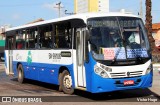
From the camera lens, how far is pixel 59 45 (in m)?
15.1

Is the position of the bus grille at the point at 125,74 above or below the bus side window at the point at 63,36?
below

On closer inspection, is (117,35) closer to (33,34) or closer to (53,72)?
(53,72)

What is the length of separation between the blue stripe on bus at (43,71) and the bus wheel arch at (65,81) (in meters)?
0.25

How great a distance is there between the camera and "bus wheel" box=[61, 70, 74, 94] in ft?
47.2

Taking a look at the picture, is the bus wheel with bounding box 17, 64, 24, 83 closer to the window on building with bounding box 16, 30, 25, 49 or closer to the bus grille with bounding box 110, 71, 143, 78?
the window on building with bounding box 16, 30, 25, 49

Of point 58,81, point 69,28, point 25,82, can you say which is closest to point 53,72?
point 58,81

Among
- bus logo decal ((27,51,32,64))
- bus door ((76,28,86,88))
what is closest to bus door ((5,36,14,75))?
bus logo decal ((27,51,32,64))

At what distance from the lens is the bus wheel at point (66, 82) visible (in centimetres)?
1440

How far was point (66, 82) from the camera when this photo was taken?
14.6 m

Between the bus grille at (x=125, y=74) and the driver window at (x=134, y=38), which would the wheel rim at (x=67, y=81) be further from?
the driver window at (x=134, y=38)

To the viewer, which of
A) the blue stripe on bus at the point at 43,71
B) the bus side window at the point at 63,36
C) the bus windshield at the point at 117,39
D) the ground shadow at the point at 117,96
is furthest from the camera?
the blue stripe on bus at the point at 43,71

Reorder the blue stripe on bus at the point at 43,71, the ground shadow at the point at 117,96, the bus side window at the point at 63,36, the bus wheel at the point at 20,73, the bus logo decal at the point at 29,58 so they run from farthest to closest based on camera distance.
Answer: the bus wheel at the point at 20,73, the bus logo decal at the point at 29,58, the blue stripe on bus at the point at 43,71, the bus side window at the point at 63,36, the ground shadow at the point at 117,96

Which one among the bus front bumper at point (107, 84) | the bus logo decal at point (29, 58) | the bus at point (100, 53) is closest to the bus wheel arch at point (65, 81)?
the bus at point (100, 53)

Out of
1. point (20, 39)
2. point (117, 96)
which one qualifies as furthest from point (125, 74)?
point (20, 39)
